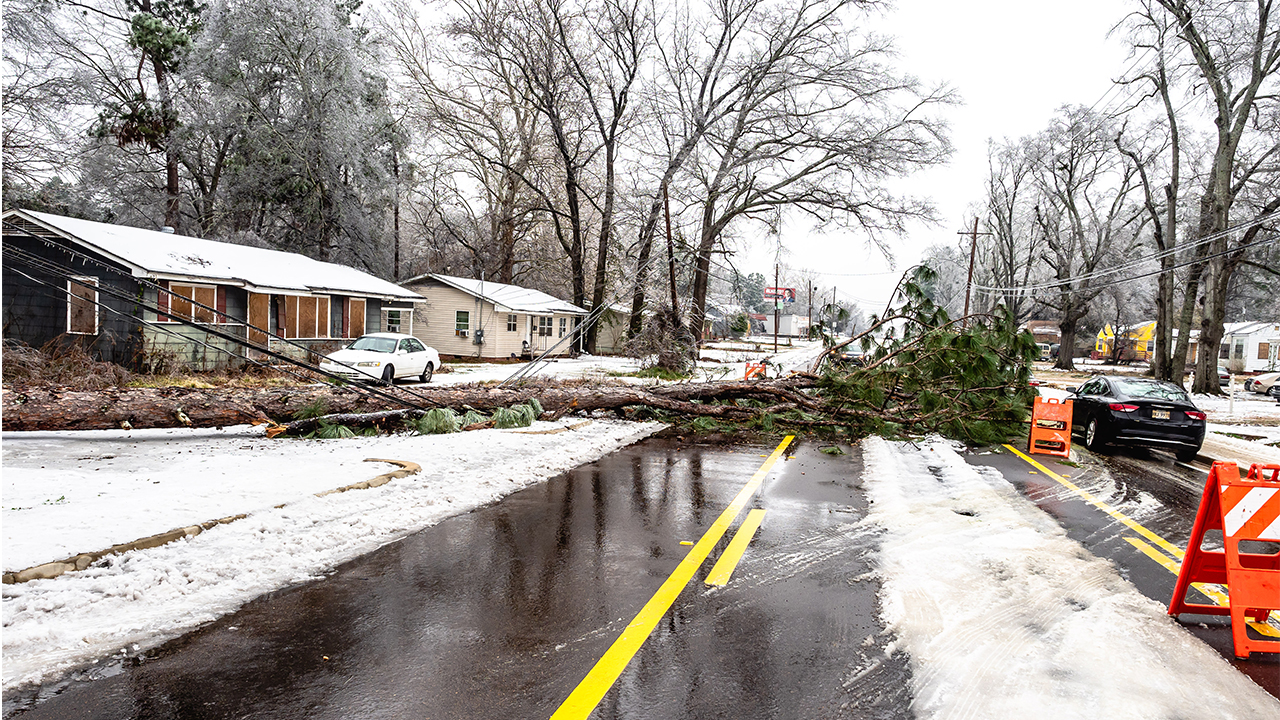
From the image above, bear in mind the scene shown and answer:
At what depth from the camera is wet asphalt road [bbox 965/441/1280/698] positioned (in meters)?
4.18

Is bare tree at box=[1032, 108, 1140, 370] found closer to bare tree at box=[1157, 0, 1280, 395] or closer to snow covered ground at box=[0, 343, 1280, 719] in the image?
bare tree at box=[1157, 0, 1280, 395]

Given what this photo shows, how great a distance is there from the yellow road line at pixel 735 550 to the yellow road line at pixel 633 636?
132mm

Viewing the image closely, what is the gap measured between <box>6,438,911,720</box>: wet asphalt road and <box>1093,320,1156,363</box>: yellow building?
59.3 metres

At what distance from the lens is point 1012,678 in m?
3.47

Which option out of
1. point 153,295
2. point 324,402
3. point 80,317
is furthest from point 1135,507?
point 80,317

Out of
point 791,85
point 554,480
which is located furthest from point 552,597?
point 791,85

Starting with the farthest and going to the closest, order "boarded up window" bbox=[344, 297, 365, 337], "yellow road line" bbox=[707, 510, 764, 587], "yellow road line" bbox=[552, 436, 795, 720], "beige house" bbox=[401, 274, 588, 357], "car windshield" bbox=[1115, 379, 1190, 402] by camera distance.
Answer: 1. "beige house" bbox=[401, 274, 588, 357]
2. "boarded up window" bbox=[344, 297, 365, 337]
3. "car windshield" bbox=[1115, 379, 1190, 402]
4. "yellow road line" bbox=[707, 510, 764, 587]
5. "yellow road line" bbox=[552, 436, 795, 720]

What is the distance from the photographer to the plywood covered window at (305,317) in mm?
23703

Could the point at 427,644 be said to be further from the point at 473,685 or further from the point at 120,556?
the point at 120,556

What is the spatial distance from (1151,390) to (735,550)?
1036 cm

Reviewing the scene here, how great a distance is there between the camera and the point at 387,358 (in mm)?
18797

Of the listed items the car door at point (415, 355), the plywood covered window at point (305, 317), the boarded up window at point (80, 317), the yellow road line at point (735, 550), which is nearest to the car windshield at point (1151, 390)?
the yellow road line at point (735, 550)

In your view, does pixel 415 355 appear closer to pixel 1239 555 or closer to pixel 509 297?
pixel 509 297

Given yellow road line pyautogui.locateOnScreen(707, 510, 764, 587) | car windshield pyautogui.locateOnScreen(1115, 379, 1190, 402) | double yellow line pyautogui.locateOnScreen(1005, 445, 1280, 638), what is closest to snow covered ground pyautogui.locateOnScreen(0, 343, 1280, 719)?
double yellow line pyautogui.locateOnScreen(1005, 445, 1280, 638)
